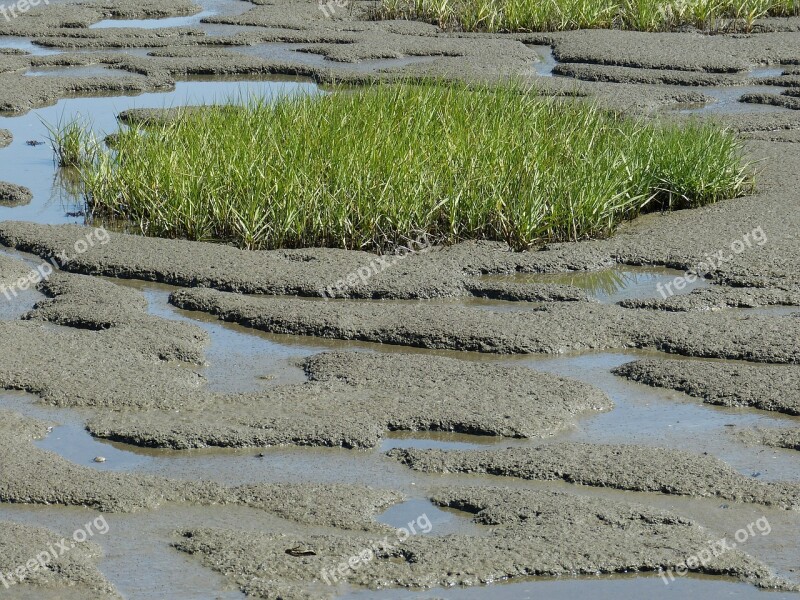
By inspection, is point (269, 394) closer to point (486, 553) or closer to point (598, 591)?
point (486, 553)

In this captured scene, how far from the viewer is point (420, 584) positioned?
9.00 ft

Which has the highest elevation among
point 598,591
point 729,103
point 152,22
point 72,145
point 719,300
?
point 152,22

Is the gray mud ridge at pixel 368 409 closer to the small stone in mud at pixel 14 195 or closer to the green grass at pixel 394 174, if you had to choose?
the green grass at pixel 394 174

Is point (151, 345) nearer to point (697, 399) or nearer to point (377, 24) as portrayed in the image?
point (697, 399)

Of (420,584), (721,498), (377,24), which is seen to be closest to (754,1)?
(377,24)

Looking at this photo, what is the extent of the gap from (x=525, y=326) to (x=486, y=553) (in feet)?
5.64

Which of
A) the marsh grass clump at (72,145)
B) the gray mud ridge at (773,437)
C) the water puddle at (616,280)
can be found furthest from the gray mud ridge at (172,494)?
the marsh grass clump at (72,145)

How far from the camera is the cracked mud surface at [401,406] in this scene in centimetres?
289

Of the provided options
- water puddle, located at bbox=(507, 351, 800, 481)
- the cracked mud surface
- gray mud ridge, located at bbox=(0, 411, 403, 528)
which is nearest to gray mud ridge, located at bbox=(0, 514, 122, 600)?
the cracked mud surface

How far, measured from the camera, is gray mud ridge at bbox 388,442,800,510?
323 cm

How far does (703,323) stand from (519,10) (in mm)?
7130

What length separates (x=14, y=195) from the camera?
6273 millimetres

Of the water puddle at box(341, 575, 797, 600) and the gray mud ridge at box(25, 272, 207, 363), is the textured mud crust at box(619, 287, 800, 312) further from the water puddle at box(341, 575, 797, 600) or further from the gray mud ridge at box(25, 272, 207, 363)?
the water puddle at box(341, 575, 797, 600)

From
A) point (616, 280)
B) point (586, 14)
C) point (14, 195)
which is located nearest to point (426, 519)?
point (616, 280)
